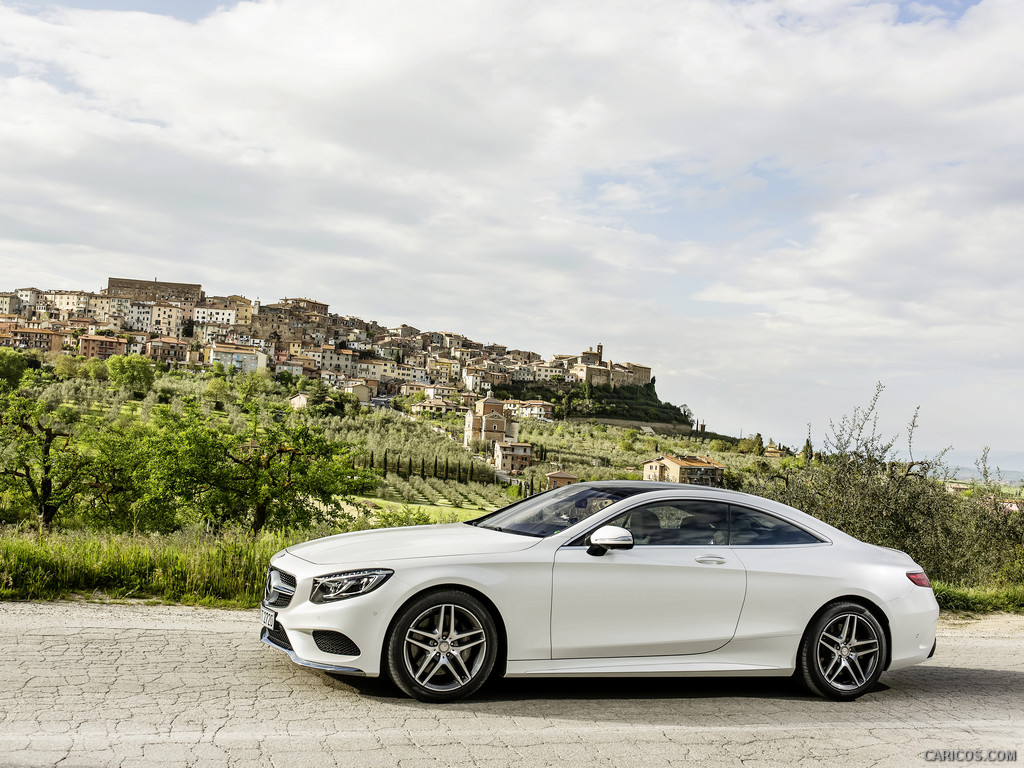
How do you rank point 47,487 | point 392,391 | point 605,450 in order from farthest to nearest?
point 392,391
point 605,450
point 47,487

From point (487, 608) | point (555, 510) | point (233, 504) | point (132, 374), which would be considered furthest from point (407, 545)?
point (132, 374)

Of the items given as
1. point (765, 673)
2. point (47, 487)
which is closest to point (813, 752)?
point (765, 673)

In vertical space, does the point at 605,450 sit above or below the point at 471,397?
below

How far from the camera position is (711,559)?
5535mm

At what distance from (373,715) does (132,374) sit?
11093 centimetres

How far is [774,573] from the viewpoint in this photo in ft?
18.4

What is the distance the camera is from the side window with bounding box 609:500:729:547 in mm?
5516

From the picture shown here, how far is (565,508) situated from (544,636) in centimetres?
108

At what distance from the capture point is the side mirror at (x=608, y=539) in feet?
16.9

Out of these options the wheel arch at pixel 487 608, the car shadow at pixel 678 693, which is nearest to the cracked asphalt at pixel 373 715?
the car shadow at pixel 678 693

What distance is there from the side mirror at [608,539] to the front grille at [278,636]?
6.75 ft

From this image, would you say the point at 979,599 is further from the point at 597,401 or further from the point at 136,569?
the point at 597,401

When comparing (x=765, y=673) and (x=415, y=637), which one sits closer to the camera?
(x=415, y=637)

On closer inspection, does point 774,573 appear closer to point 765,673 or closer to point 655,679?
point 765,673
